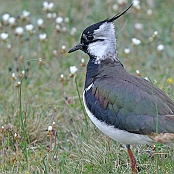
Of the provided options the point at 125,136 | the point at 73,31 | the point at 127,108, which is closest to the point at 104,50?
the point at 127,108

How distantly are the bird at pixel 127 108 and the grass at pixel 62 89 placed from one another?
0.33 meters

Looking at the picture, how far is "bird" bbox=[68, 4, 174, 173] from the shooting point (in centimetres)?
459

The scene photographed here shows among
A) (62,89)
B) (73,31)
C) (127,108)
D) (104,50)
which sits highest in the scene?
(104,50)

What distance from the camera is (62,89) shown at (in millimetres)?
6875

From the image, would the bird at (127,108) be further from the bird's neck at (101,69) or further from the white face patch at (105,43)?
the white face patch at (105,43)

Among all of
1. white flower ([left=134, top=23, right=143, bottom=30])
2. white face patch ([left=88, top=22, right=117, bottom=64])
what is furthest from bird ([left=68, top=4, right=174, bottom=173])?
white flower ([left=134, top=23, right=143, bottom=30])

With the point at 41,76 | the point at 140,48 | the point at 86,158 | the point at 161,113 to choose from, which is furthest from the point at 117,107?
the point at 140,48

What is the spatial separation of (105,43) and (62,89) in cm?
167

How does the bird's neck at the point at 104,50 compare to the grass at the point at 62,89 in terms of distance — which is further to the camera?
the bird's neck at the point at 104,50

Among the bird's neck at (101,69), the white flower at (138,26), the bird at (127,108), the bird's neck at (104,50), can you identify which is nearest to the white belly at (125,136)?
the bird at (127,108)

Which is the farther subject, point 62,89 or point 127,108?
point 62,89

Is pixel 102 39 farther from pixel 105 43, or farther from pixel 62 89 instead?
pixel 62 89

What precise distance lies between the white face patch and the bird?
0.37 ft

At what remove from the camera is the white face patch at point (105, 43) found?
5316mm
